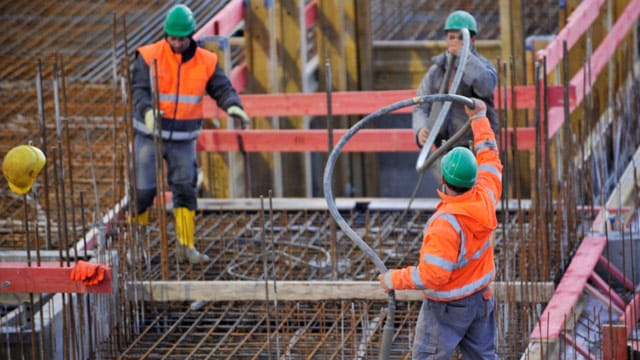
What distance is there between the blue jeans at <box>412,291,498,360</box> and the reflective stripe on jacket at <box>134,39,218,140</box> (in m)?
3.42

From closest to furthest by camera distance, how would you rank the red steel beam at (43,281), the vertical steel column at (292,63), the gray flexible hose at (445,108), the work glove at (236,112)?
the red steel beam at (43,281) → the gray flexible hose at (445,108) → the work glove at (236,112) → the vertical steel column at (292,63)

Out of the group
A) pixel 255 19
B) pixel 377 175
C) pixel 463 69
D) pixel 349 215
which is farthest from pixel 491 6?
pixel 463 69

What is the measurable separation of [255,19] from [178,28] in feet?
9.46

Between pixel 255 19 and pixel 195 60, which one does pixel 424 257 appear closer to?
pixel 195 60

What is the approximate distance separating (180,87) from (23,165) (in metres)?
2.80

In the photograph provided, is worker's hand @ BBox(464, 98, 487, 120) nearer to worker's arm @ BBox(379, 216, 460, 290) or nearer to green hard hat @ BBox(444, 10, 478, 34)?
worker's arm @ BBox(379, 216, 460, 290)

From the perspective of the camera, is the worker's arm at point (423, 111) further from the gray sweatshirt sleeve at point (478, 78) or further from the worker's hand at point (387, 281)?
the worker's hand at point (387, 281)

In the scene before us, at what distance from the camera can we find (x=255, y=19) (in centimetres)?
1214

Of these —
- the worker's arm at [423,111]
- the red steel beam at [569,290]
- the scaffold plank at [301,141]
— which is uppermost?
the worker's arm at [423,111]

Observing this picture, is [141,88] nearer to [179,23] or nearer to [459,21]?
[179,23]

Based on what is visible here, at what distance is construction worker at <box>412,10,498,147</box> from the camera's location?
8.66 meters

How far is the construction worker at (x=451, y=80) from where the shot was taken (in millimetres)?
8664

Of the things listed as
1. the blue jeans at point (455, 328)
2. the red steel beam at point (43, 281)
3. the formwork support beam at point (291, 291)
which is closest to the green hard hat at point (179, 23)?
the formwork support beam at point (291, 291)

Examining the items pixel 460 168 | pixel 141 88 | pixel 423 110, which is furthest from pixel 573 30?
pixel 460 168
